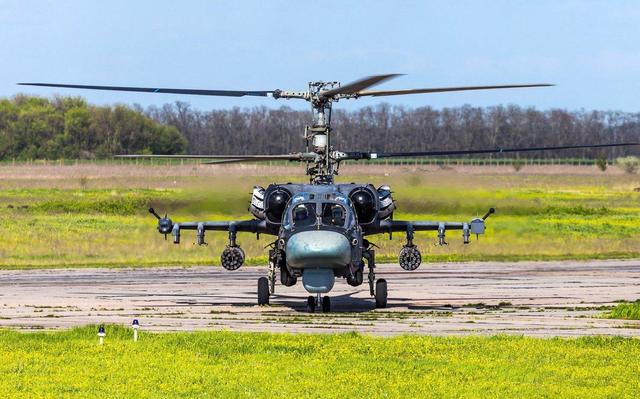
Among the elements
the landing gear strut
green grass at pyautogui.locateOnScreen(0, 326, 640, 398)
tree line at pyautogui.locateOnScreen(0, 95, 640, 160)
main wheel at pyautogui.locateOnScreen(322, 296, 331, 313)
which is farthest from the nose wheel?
tree line at pyautogui.locateOnScreen(0, 95, 640, 160)

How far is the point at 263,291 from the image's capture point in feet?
108

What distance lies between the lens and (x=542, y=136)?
107m

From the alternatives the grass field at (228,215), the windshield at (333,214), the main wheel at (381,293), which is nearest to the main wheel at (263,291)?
the main wheel at (381,293)

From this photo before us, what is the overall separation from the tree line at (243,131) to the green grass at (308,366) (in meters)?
63.3

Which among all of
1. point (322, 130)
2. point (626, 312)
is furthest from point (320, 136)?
point (626, 312)

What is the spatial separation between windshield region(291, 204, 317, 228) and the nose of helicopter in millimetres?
671

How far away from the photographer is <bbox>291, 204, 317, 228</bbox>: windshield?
1193 inches

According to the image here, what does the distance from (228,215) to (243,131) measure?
201 feet

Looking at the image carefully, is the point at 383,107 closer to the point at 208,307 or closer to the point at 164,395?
the point at 208,307

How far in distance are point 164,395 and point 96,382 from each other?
159 cm

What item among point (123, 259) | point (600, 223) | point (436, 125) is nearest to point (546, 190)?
point (600, 223)

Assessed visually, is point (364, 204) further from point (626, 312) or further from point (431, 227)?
point (626, 312)

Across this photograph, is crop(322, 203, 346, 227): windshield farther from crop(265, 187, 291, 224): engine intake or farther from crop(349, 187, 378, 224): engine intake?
crop(265, 187, 291, 224): engine intake

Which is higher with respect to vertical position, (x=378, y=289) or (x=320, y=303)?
(x=378, y=289)
